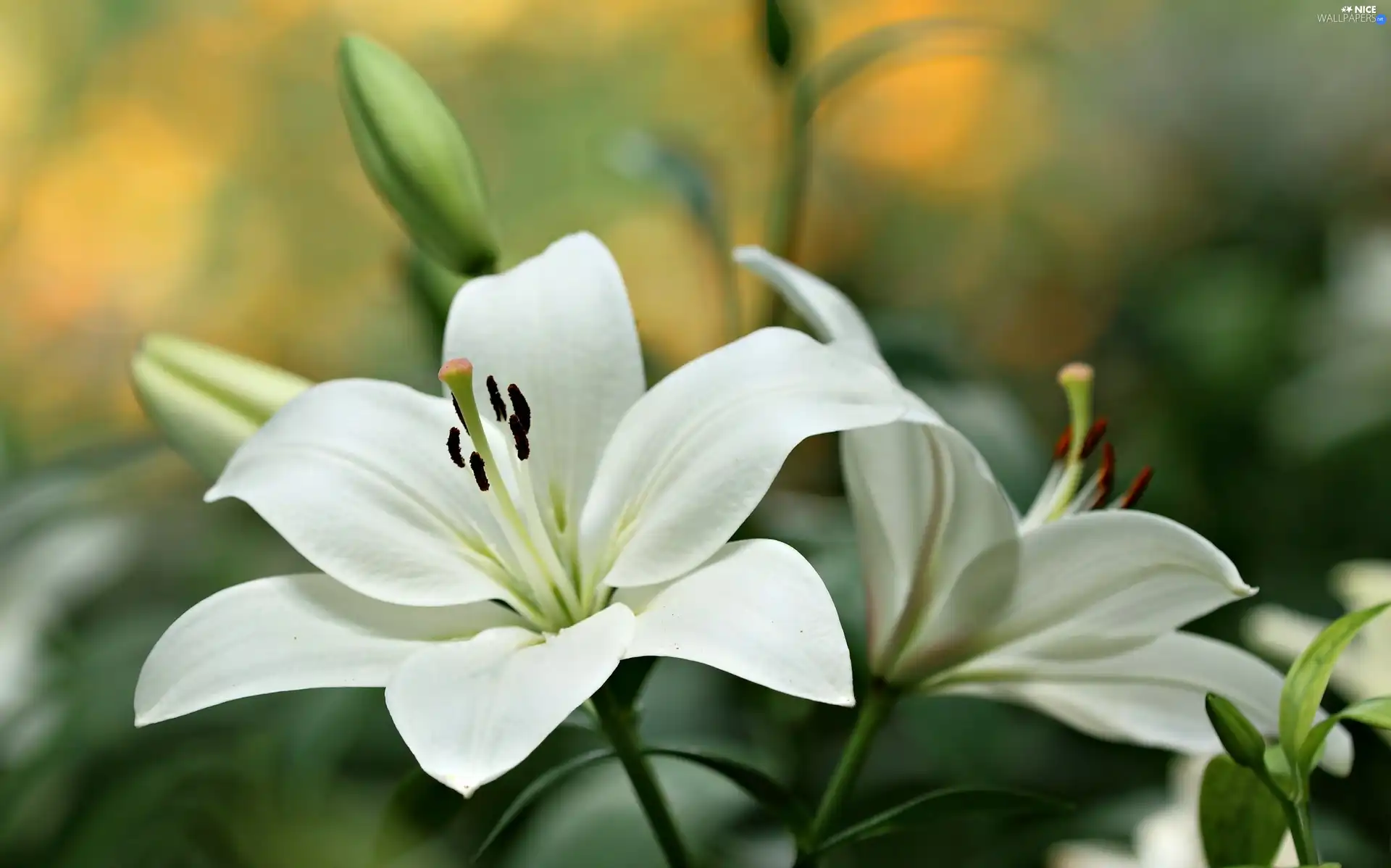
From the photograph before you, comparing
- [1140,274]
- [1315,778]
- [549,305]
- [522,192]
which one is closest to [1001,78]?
[1140,274]

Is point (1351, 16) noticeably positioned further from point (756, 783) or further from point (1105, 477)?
point (756, 783)

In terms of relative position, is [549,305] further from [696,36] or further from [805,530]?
[696,36]

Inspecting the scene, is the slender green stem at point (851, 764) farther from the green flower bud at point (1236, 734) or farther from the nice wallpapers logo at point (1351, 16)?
the nice wallpapers logo at point (1351, 16)

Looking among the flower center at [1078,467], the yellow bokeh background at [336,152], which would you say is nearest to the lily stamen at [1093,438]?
the flower center at [1078,467]

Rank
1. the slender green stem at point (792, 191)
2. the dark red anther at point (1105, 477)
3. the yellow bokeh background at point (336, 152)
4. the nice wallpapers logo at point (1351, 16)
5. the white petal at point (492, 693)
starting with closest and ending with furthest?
1. the white petal at point (492, 693)
2. the dark red anther at point (1105, 477)
3. the slender green stem at point (792, 191)
4. the nice wallpapers logo at point (1351, 16)
5. the yellow bokeh background at point (336, 152)

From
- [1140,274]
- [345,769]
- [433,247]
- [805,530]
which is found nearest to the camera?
[433,247]
